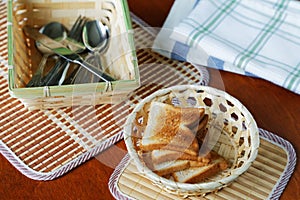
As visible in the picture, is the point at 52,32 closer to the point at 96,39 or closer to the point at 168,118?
the point at 96,39

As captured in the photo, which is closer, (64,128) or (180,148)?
(180,148)

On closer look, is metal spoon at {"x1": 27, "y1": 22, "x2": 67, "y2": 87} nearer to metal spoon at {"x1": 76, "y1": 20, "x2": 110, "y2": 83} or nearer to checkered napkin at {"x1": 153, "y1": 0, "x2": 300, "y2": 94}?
metal spoon at {"x1": 76, "y1": 20, "x2": 110, "y2": 83}

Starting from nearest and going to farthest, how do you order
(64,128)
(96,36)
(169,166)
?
(169,166), (64,128), (96,36)

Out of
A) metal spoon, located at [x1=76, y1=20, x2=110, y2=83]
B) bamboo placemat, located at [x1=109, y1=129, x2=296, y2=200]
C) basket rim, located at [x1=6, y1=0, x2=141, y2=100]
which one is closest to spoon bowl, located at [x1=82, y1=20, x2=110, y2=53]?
metal spoon, located at [x1=76, y1=20, x2=110, y2=83]

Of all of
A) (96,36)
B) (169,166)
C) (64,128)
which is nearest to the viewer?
(169,166)

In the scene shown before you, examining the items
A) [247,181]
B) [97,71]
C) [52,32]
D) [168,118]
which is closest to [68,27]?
[52,32]

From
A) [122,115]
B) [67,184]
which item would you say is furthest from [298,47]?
[67,184]

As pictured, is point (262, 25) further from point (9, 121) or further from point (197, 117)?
point (9, 121)
